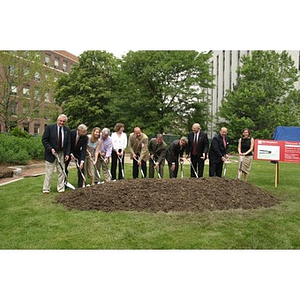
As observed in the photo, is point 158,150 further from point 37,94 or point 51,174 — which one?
point 37,94

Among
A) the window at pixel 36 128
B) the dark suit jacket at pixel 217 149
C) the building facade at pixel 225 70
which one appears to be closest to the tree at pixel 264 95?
the building facade at pixel 225 70

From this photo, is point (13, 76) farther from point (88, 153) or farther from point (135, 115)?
point (88, 153)

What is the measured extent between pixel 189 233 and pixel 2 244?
2.43m

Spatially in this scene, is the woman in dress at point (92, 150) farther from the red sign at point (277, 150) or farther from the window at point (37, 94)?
the window at point (37, 94)

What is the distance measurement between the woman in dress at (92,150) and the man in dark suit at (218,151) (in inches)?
113

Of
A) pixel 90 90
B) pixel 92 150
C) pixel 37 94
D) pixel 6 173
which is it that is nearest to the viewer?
pixel 92 150

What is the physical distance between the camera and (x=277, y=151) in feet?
31.7

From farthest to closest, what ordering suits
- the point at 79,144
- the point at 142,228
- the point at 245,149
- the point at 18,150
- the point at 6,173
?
the point at 18,150
the point at 6,173
the point at 245,149
the point at 79,144
the point at 142,228

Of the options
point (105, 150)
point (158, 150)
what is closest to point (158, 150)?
point (158, 150)

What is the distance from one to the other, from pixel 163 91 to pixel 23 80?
1010cm

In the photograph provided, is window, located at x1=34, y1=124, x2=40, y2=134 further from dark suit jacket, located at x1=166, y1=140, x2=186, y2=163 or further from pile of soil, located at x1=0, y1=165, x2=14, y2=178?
dark suit jacket, located at x1=166, y1=140, x2=186, y2=163

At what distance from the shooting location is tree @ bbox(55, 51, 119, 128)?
97.9 ft

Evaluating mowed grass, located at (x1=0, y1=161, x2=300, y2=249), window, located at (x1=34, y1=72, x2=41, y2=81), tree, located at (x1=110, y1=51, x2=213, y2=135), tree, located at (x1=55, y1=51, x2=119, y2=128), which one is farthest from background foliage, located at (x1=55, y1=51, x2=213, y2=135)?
mowed grass, located at (x1=0, y1=161, x2=300, y2=249)

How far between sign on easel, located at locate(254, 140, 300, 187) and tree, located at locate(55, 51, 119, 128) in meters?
20.2
